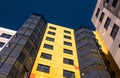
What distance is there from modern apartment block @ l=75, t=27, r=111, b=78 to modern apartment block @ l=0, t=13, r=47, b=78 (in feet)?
27.1

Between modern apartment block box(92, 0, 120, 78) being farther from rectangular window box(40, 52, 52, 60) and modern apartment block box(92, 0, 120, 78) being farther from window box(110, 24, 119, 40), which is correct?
rectangular window box(40, 52, 52, 60)

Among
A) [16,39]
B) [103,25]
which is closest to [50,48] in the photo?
[16,39]

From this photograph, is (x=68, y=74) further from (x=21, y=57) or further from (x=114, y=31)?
(x=114, y=31)

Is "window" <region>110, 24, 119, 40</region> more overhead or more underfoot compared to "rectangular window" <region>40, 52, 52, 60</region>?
more overhead

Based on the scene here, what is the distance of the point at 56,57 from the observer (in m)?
39.1

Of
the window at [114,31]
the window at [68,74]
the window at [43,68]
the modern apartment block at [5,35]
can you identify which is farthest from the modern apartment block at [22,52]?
the window at [114,31]

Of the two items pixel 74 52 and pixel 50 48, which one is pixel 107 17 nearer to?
pixel 74 52

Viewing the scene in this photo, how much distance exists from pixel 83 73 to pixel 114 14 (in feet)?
37.4

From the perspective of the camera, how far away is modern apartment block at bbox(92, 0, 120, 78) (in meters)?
34.3

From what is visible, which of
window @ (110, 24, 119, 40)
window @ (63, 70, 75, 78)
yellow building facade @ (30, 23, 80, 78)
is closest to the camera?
yellow building facade @ (30, 23, 80, 78)

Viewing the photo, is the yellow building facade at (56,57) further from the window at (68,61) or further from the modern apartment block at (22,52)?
the modern apartment block at (22,52)

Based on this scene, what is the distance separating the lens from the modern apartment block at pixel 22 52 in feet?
98.8

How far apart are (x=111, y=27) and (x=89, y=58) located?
6658 mm

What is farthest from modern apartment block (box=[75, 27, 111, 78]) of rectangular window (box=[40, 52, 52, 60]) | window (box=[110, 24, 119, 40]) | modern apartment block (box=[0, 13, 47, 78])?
modern apartment block (box=[0, 13, 47, 78])
